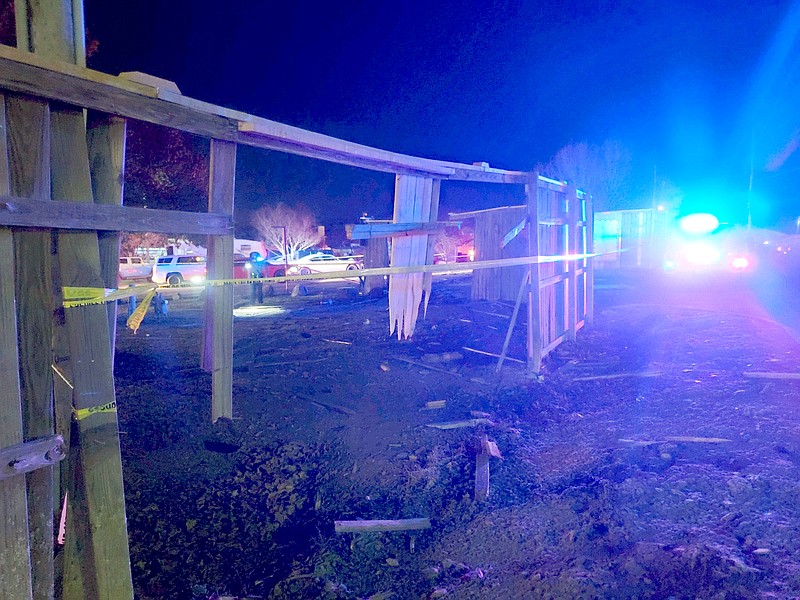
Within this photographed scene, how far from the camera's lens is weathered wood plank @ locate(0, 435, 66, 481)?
1.77 meters

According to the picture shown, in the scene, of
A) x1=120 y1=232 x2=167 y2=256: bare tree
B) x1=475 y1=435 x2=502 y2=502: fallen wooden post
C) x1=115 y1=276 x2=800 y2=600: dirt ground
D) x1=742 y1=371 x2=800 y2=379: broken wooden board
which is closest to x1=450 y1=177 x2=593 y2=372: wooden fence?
x1=115 y1=276 x2=800 y2=600: dirt ground

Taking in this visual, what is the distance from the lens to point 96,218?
80.5 inches

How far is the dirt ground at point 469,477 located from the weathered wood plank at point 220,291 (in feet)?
3.45

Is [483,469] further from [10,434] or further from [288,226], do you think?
[288,226]

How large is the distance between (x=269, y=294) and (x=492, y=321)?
1062 cm

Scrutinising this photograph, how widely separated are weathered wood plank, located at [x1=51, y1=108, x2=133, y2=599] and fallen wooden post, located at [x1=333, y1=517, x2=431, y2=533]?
1464 millimetres

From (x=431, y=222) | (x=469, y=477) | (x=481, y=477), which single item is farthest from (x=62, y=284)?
(x=431, y=222)

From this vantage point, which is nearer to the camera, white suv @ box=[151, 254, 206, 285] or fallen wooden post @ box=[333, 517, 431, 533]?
fallen wooden post @ box=[333, 517, 431, 533]

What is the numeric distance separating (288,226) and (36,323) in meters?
52.3

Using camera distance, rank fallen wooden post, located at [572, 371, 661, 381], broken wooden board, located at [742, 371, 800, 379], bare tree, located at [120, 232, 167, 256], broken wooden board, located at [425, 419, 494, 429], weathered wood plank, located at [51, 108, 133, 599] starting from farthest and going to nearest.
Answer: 1. bare tree, located at [120, 232, 167, 256]
2. fallen wooden post, located at [572, 371, 661, 381]
3. broken wooden board, located at [742, 371, 800, 379]
4. broken wooden board, located at [425, 419, 494, 429]
5. weathered wood plank, located at [51, 108, 133, 599]

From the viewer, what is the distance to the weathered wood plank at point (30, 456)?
177 cm

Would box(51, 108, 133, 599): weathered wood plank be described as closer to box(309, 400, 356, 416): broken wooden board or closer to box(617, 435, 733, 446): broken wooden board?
box(309, 400, 356, 416): broken wooden board

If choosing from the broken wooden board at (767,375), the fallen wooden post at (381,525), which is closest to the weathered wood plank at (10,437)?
the fallen wooden post at (381,525)

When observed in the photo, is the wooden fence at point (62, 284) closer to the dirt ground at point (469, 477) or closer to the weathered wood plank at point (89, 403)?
the weathered wood plank at point (89, 403)
